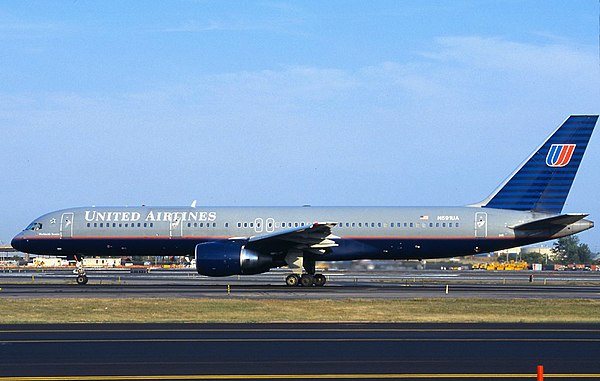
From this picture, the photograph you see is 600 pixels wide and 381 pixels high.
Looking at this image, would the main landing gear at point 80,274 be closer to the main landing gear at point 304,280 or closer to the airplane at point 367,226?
the airplane at point 367,226

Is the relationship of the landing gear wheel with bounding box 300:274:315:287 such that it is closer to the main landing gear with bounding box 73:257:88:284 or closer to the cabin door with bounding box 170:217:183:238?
the cabin door with bounding box 170:217:183:238

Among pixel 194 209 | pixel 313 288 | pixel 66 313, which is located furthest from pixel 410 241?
pixel 66 313

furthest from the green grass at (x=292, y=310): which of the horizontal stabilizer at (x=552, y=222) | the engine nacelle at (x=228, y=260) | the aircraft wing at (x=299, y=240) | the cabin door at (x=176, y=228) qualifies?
the cabin door at (x=176, y=228)

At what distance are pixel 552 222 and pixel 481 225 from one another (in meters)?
3.40

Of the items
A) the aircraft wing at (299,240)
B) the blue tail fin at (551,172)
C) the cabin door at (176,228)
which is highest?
the blue tail fin at (551,172)

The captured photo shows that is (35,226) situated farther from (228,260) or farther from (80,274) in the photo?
(228,260)

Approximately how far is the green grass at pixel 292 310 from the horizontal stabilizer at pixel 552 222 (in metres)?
7.05

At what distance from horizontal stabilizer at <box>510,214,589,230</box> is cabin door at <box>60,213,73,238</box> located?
2214cm

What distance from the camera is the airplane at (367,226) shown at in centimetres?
4122
